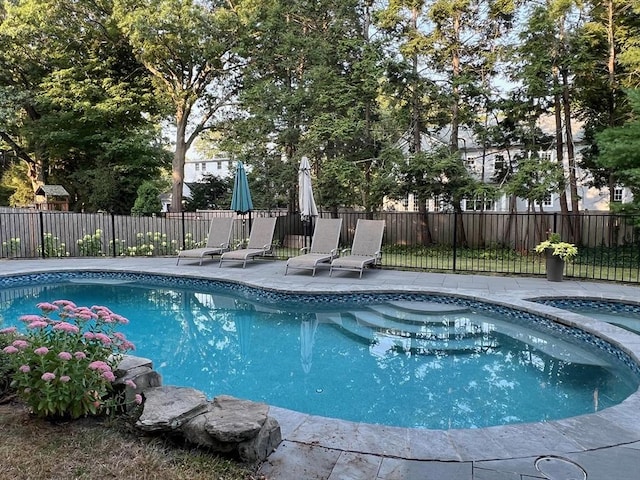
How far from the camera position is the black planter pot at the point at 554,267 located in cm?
820

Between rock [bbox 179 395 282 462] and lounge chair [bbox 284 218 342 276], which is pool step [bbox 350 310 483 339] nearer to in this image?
lounge chair [bbox 284 218 342 276]

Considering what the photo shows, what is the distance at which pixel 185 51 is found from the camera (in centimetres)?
1675

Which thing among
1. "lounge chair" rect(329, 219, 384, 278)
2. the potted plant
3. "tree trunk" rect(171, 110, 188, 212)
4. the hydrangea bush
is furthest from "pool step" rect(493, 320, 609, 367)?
"tree trunk" rect(171, 110, 188, 212)

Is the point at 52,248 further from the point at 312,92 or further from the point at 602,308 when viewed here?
the point at 602,308

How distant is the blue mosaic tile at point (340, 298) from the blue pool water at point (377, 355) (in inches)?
0.9

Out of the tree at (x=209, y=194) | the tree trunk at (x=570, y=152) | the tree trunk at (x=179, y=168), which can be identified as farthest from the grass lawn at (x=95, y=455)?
the tree at (x=209, y=194)

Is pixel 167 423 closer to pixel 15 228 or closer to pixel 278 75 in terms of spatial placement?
pixel 15 228

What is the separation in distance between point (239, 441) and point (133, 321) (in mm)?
5159

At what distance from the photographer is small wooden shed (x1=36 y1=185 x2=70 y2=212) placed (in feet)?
68.3

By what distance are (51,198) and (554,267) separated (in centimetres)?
2181

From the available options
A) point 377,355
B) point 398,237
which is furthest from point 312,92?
point 377,355

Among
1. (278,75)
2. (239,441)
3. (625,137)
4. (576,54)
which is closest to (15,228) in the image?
(278,75)

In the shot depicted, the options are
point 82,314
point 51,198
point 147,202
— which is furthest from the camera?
point 51,198

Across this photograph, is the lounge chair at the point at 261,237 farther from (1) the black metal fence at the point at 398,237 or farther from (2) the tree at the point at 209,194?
(2) the tree at the point at 209,194
